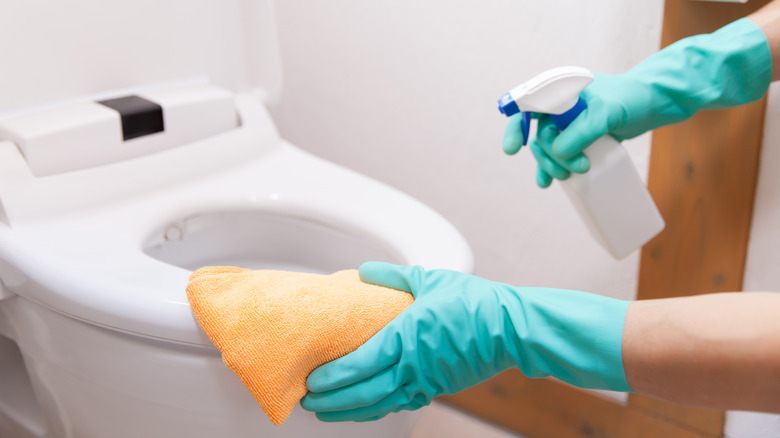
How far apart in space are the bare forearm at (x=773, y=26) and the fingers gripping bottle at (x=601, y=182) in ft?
0.57

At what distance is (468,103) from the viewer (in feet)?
3.21

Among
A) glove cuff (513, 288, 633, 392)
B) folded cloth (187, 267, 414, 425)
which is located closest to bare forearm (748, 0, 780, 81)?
glove cuff (513, 288, 633, 392)

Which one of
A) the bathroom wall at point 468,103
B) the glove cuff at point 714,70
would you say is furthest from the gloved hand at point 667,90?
the bathroom wall at point 468,103

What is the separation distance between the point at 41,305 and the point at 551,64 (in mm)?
664

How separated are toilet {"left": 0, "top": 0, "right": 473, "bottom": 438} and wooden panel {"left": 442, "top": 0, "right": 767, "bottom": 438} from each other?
0.34 meters

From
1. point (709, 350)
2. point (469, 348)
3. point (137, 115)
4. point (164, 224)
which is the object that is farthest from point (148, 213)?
point (709, 350)

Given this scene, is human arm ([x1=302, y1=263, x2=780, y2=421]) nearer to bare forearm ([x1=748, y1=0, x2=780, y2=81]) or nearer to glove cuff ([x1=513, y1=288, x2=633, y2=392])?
glove cuff ([x1=513, y1=288, x2=633, y2=392])

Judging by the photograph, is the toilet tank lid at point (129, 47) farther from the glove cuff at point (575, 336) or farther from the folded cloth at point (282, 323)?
the glove cuff at point (575, 336)

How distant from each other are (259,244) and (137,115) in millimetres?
215

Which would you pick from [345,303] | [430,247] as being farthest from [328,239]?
[345,303]

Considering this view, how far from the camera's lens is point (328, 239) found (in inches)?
32.0

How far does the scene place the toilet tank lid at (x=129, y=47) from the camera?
0.76 metres

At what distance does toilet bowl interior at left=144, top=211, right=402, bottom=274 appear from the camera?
2.58 feet

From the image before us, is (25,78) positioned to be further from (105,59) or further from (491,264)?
(491,264)
